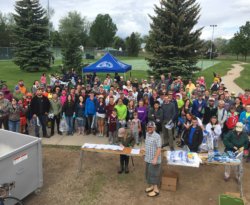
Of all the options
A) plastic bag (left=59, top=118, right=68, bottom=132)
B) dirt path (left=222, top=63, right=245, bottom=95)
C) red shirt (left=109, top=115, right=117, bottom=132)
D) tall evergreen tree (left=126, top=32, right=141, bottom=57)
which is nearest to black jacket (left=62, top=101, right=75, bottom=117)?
plastic bag (left=59, top=118, right=68, bottom=132)

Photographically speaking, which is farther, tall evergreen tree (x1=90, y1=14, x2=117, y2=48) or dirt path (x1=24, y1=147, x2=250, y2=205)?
tall evergreen tree (x1=90, y1=14, x2=117, y2=48)

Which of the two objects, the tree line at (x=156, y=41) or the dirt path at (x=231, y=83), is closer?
the tree line at (x=156, y=41)

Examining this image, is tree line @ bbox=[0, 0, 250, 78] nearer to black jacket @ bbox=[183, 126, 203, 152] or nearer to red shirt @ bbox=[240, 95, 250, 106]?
red shirt @ bbox=[240, 95, 250, 106]

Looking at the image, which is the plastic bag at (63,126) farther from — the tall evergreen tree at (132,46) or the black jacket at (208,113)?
the tall evergreen tree at (132,46)

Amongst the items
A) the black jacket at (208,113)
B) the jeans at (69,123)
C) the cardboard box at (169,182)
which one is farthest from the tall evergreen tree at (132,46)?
the cardboard box at (169,182)

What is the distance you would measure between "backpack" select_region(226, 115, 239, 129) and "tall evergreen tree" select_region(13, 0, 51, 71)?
24.4 m

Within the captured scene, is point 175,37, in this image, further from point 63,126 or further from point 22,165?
point 22,165

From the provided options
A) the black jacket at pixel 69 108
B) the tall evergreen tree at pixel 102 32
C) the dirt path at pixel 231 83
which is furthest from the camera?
the tall evergreen tree at pixel 102 32

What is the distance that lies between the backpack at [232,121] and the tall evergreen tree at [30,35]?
24.4 metres

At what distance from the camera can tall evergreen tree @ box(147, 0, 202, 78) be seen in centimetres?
1992

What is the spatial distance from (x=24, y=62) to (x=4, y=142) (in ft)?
80.8

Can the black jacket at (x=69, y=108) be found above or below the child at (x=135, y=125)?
above

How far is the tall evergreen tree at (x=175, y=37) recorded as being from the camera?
65.4ft

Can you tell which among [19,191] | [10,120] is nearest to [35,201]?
[19,191]
